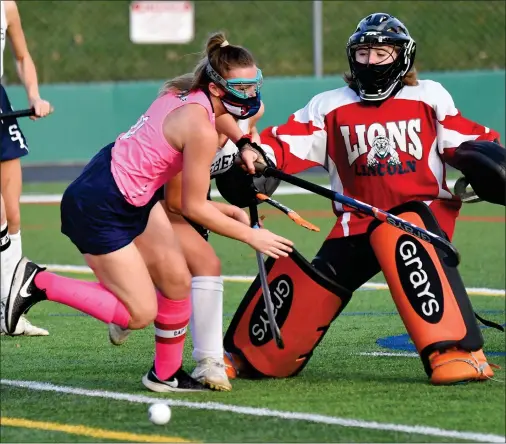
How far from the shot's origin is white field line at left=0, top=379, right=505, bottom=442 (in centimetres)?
495

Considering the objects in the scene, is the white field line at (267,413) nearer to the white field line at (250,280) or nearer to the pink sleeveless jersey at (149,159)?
the pink sleeveless jersey at (149,159)

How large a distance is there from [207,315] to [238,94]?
3.32 ft

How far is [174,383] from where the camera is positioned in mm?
5988

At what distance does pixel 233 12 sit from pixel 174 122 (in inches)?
592

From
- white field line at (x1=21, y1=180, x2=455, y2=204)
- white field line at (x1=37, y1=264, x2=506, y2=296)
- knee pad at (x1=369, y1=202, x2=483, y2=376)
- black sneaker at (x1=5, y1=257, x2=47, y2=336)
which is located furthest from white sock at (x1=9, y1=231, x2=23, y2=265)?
white field line at (x1=21, y1=180, x2=455, y2=204)

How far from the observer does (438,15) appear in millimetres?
19828

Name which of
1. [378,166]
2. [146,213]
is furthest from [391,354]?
[146,213]

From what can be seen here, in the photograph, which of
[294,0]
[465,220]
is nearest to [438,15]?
[294,0]

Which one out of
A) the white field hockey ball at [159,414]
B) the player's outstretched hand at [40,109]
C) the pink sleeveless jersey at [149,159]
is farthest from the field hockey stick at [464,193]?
the player's outstretched hand at [40,109]

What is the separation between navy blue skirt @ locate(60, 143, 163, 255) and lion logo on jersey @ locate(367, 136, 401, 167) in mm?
1065

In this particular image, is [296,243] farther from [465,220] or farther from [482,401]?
[482,401]

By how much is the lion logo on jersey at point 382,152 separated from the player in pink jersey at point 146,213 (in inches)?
28.2

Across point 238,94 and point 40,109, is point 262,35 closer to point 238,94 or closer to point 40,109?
point 40,109

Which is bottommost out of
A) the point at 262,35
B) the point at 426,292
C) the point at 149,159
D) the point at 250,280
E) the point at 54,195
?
the point at 54,195
